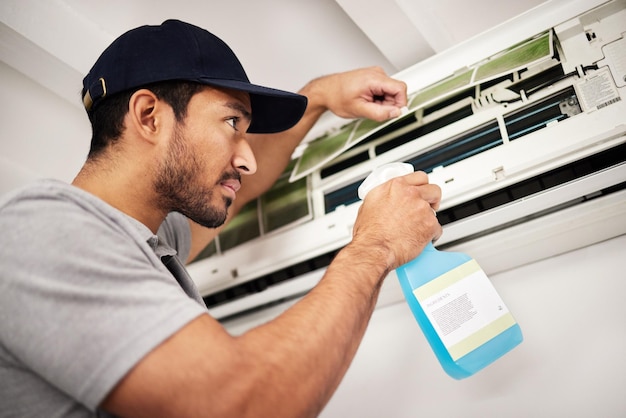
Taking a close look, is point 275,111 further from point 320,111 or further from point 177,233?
point 177,233

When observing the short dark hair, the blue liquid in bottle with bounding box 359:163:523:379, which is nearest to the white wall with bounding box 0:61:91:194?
the short dark hair

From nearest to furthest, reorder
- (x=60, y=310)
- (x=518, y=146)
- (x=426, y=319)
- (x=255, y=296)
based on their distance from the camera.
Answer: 1. (x=60, y=310)
2. (x=426, y=319)
3. (x=518, y=146)
4. (x=255, y=296)

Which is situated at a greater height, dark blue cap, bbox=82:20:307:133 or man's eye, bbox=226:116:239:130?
dark blue cap, bbox=82:20:307:133

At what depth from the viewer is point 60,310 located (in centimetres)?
62

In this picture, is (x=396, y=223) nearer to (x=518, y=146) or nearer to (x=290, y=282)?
(x=518, y=146)

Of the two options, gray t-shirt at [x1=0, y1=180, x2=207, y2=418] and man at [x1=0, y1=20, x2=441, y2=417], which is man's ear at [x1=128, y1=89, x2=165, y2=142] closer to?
man at [x1=0, y1=20, x2=441, y2=417]

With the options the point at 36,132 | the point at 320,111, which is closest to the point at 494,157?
the point at 320,111

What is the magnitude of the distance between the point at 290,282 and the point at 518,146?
68 centimetres

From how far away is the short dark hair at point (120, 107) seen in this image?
992mm

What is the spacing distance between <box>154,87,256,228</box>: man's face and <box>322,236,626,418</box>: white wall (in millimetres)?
590

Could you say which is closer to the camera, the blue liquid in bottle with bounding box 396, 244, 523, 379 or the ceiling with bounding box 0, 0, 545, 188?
the blue liquid in bottle with bounding box 396, 244, 523, 379

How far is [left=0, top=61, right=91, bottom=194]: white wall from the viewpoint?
1518mm

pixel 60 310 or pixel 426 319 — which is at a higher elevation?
pixel 60 310

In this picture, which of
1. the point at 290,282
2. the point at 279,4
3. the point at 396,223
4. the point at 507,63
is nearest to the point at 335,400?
the point at 290,282
